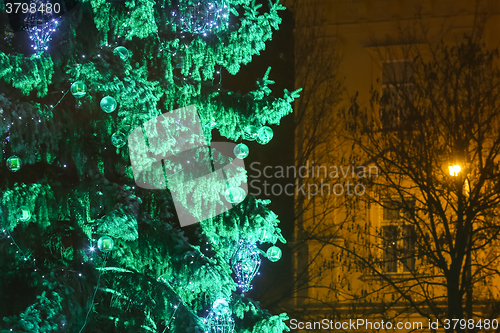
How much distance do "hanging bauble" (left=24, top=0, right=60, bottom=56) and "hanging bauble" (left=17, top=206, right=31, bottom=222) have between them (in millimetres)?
1138

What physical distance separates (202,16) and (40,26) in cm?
132

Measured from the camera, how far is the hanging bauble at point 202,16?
416cm

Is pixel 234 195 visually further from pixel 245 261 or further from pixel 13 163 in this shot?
pixel 13 163

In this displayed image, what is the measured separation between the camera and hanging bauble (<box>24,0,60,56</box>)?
3.57 meters

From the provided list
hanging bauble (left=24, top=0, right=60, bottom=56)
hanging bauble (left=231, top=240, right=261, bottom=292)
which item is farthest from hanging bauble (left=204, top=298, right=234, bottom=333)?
hanging bauble (left=24, top=0, right=60, bottom=56)

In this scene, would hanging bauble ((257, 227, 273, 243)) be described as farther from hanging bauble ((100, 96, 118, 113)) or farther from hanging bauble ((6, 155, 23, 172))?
hanging bauble ((6, 155, 23, 172))

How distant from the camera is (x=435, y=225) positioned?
24.9 ft

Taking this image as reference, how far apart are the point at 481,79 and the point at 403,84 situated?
45.0 inches

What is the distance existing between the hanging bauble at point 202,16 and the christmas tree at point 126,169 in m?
0.01

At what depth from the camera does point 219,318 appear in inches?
147

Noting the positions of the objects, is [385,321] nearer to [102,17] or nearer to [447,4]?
[447,4]

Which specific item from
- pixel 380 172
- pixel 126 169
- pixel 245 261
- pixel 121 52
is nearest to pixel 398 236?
pixel 380 172

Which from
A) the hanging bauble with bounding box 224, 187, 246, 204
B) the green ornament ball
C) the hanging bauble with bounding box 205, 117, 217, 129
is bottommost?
the hanging bauble with bounding box 224, 187, 246, 204

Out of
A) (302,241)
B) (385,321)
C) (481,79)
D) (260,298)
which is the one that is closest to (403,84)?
(481,79)
